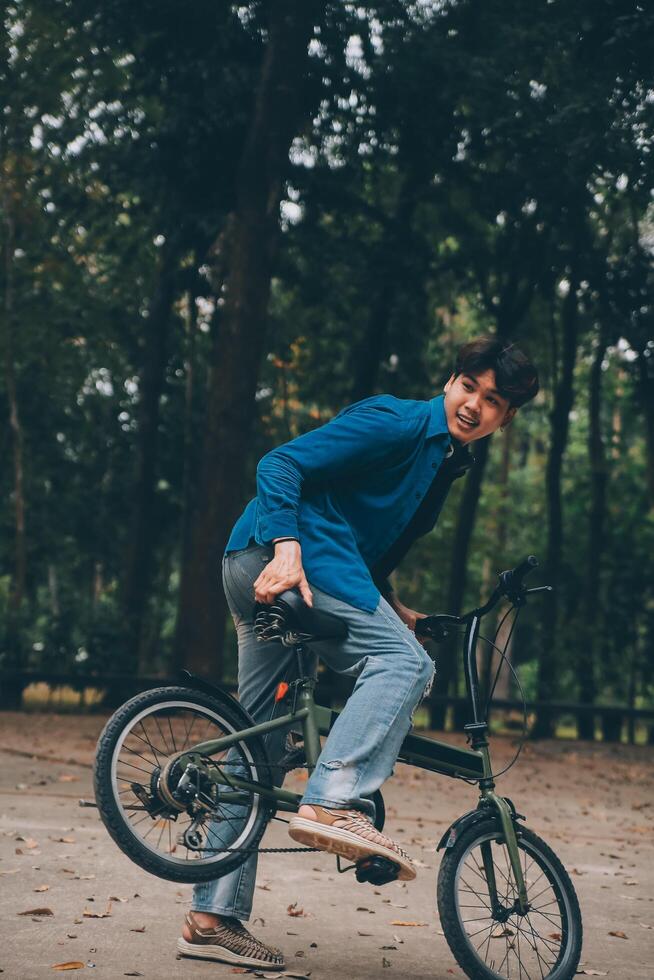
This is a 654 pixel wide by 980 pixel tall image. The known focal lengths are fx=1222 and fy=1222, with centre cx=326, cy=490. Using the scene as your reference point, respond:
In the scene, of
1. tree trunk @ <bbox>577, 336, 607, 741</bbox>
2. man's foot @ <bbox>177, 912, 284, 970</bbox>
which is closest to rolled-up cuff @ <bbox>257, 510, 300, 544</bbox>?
man's foot @ <bbox>177, 912, 284, 970</bbox>

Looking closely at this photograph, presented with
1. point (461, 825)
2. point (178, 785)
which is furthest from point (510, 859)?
point (178, 785)

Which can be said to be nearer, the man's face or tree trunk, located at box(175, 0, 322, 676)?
the man's face

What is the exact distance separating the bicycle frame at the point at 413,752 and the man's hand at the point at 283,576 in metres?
0.28

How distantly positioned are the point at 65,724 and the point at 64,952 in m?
11.0

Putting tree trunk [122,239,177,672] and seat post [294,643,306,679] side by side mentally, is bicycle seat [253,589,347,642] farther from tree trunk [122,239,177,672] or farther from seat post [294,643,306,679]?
tree trunk [122,239,177,672]

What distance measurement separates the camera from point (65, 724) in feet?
48.6

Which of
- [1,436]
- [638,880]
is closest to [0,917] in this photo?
[638,880]

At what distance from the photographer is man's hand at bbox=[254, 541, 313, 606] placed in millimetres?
3812

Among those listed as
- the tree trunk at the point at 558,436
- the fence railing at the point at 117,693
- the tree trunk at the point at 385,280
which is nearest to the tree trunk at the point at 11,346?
the fence railing at the point at 117,693

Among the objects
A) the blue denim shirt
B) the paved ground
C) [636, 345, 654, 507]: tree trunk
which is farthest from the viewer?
[636, 345, 654, 507]: tree trunk

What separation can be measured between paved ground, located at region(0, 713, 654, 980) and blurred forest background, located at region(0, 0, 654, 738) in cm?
612

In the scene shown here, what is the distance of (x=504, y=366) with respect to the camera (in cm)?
415

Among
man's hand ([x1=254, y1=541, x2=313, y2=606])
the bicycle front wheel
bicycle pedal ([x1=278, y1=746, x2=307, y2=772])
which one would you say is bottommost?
the bicycle front wheel

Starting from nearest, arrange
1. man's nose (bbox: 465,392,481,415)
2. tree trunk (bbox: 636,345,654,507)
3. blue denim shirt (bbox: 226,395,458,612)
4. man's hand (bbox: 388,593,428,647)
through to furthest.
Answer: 1. blue denim shirt (bbox: 226,395,458,612)
2. man's nose (bbox: 465,392,481,415)
3. man's hand (bbox: 388,593,428,647)
4. tree trunk (bbox: 636,345,654,507)
